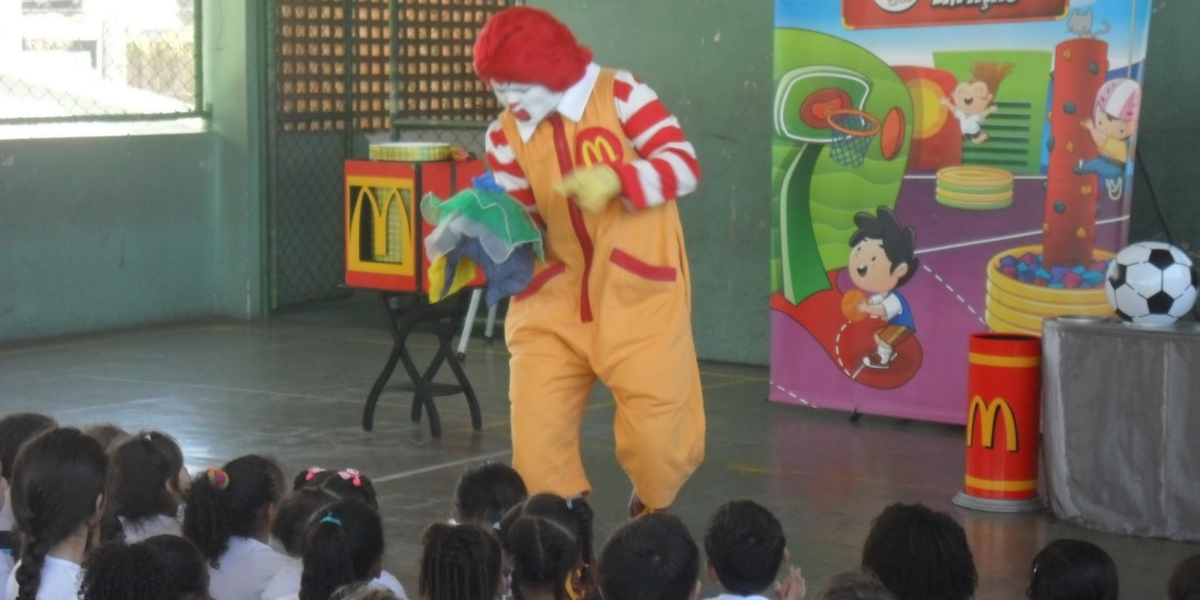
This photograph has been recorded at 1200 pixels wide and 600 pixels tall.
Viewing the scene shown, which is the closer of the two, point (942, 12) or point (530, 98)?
point (530, 98)

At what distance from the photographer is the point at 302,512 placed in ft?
13.0

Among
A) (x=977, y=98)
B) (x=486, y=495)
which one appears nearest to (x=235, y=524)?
(x=486, y=495)

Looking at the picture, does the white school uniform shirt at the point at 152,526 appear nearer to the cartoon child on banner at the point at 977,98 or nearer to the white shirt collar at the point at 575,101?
the white shirt collar at the point at 575,101

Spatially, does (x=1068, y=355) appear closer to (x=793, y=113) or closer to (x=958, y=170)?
(x=958, y=170)

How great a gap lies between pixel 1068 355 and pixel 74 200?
673 centimetres

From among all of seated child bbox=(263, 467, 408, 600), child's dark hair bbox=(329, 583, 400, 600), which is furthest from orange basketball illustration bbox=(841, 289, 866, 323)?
child's dark hair bbox=(329, 583, 400, 600)

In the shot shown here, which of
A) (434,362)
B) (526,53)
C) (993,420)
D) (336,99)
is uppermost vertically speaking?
(526,53)

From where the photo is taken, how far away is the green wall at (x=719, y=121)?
9.09 meters

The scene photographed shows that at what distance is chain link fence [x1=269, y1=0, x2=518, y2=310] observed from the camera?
11344 millimetres

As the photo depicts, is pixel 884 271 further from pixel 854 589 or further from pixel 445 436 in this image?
pixel 854 589

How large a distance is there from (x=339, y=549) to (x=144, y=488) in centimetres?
85

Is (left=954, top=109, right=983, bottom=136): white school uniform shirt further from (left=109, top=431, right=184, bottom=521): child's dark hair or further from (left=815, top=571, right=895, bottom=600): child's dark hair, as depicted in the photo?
(left=815, top=571, right=895, bottom=600): child's dark hair

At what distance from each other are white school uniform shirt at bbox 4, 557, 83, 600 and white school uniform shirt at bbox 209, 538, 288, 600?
57cm

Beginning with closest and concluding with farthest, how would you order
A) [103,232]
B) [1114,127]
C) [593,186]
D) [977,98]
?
[593,186] → [1114,127] → [977,98] → [103,232]
